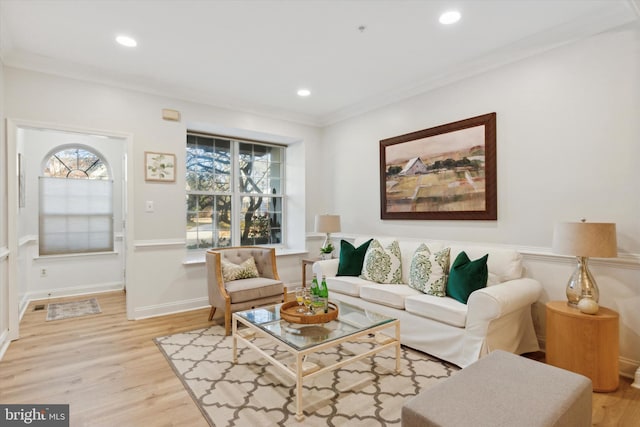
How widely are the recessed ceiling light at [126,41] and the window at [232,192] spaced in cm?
172

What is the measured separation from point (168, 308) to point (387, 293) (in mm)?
2581

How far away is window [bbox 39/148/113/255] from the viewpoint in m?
4.82

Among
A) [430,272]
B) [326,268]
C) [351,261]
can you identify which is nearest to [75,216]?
[326,268]

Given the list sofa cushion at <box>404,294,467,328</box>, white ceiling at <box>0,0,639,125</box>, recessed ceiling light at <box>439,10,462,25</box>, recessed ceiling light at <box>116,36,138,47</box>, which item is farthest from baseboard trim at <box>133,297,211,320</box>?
recessed ceiling light at <box>439,10,462,25</box>

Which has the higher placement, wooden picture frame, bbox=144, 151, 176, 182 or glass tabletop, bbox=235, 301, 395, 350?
wooden picture frame, bbox=144, 151, 176, 182

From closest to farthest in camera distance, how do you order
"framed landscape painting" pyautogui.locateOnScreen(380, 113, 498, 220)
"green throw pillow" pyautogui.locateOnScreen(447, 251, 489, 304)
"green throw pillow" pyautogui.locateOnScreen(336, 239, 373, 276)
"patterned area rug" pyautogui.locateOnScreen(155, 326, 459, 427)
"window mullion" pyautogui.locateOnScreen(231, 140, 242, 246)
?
"patterned area rug" pyautogui.locateOnScreen(155, 326, 459, 427)
"green throw pillow" pyautogui.locateOnScreen(447, 251, 489, 304)
"framed landscape painting" pyautogui.locateOnScreen(380, 113, 498, 220)
"green throw pillow" pyautogui.locateOnScreen(336, 239, 373, 276)
"window mullion" pyautogui.locateOnScreen(231, 140, 242, 246)

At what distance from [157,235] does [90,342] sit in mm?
1231

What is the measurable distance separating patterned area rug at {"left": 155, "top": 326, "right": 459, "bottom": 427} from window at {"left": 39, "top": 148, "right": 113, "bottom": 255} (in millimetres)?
2987

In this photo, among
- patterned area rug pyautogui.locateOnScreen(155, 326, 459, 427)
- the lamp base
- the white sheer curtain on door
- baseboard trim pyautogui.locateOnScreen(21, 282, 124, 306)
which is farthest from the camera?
the white sheer curtain on door

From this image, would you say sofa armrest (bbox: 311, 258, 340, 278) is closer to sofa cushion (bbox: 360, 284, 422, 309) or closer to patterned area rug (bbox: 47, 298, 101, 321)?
sofa cushion (bbox: 360, 284, 422, 309)

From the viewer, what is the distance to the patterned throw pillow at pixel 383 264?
3494 mm

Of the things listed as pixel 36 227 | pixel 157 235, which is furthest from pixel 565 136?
pixel 36 227

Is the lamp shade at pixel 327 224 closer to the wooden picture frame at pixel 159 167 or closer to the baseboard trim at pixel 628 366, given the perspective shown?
the wooden picture frame at pixel 159 167

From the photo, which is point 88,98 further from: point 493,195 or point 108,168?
point 493,195
